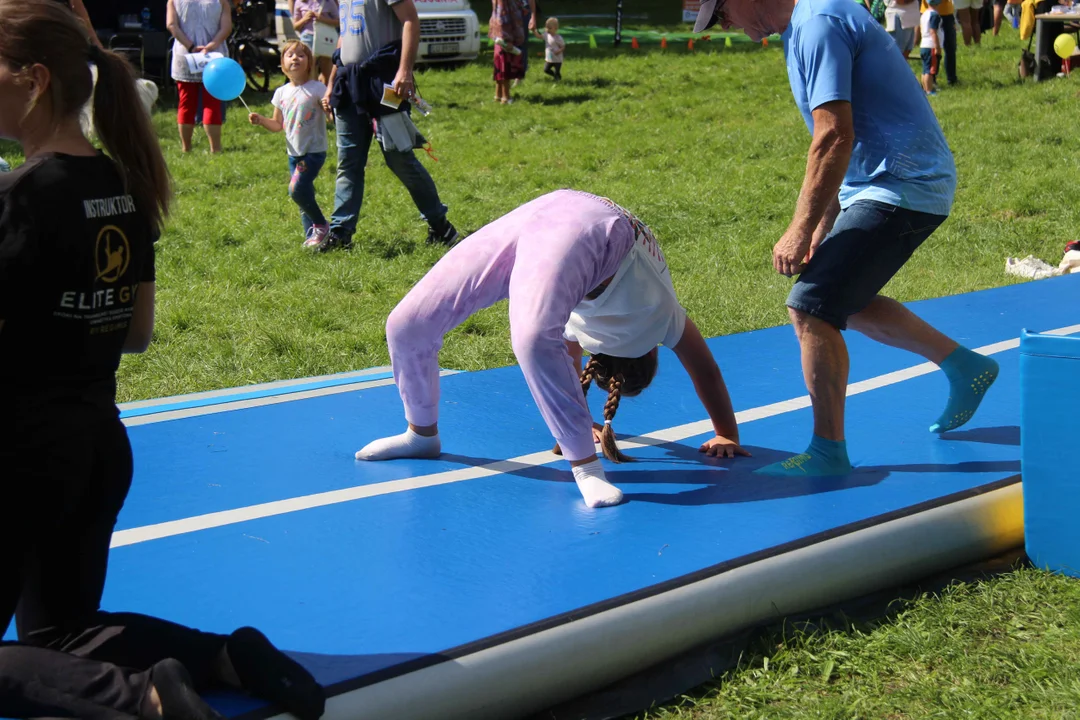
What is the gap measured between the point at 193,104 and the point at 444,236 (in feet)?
14.0

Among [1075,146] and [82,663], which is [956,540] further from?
[1075,146]

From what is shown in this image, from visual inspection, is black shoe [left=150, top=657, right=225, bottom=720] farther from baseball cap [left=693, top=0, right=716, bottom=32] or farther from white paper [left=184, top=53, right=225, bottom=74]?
white paper [left=184, top=53, right=225, bottom=74]

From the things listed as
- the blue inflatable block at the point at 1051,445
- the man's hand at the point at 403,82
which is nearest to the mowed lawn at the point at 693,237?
the blue inflatable block at the point at 1051,445

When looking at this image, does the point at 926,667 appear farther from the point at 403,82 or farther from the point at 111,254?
the point at 403,82

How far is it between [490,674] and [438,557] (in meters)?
0.56

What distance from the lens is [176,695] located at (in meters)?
2.17

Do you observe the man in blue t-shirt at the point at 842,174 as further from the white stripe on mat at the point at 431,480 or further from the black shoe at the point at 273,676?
the black shoe at the point at 273,676

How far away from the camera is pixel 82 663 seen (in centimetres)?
223

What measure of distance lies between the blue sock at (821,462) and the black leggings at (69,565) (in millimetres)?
1999

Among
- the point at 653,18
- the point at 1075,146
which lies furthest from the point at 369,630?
the point at 653,18

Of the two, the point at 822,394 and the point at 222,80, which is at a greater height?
the point at 222,80

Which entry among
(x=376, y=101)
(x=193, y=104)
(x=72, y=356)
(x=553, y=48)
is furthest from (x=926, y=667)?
(x=553, y=48)

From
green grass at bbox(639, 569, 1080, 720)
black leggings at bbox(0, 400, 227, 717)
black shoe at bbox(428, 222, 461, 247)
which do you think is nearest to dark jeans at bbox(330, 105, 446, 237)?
black shoe at bbox(428, 222, 461, 247)

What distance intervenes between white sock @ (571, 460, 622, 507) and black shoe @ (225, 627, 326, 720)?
1.29 metres
